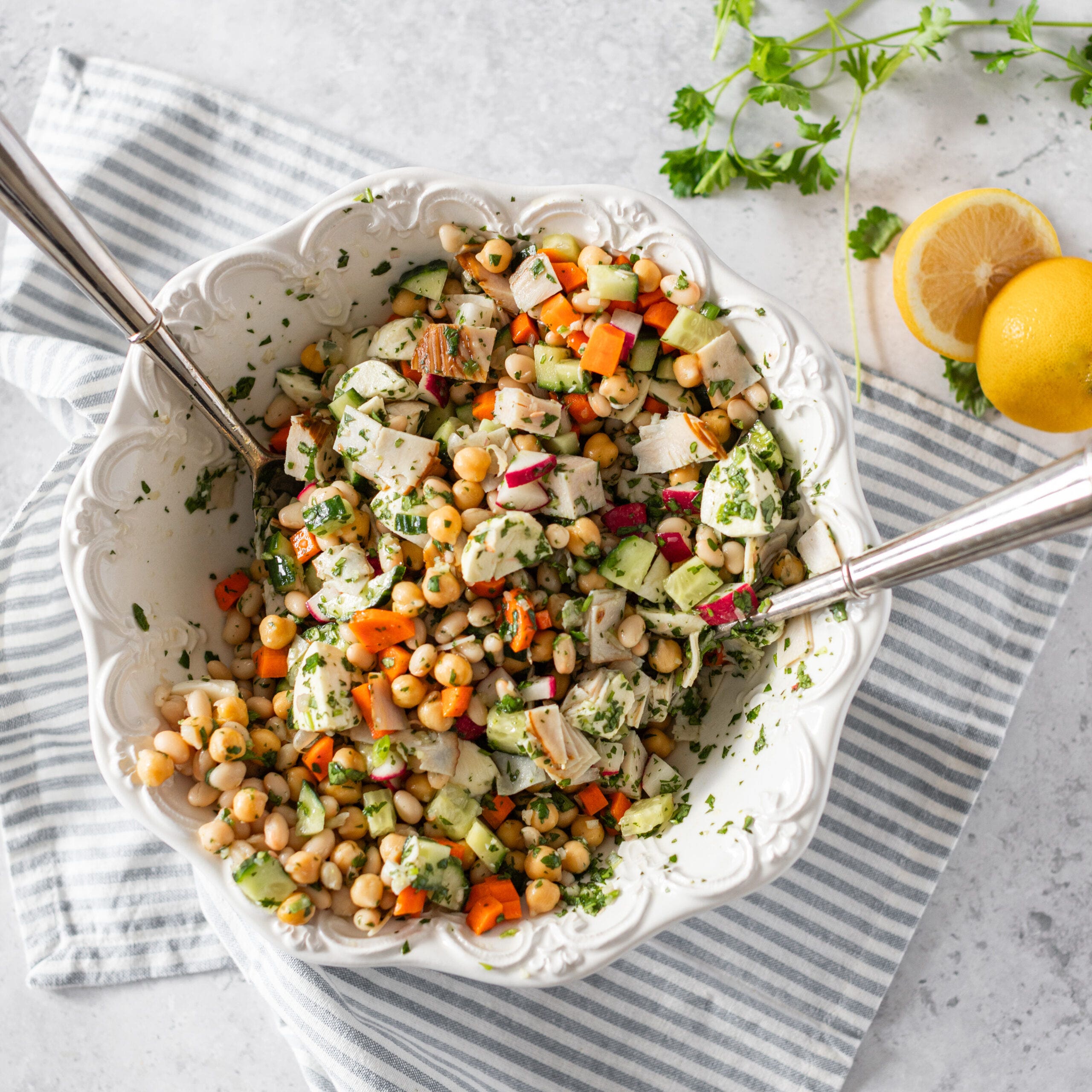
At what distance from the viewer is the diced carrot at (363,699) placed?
2.42 metres

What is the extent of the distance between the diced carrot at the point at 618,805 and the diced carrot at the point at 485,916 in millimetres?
397

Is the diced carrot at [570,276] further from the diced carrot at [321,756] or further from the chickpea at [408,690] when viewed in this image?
the diced carrot at [321,756]

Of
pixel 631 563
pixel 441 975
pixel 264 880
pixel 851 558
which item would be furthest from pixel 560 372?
pixel 441 975

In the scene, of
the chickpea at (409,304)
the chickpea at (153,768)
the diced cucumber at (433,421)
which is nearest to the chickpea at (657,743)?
the diced cucumber at (433,421)

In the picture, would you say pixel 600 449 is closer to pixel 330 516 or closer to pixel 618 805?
pixel 330 516

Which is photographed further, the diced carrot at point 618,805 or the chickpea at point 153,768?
the diced carrot at point 618,805

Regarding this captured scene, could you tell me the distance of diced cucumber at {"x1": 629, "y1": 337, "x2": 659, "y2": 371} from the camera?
8.29ft

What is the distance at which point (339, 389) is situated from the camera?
2.60m

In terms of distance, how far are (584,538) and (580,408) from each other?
0.36 metres

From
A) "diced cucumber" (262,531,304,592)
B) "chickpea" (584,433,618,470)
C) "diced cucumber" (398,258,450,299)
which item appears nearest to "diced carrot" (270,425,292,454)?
"diced cucumber" (262,531,304,592)

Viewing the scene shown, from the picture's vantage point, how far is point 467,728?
2.50 metres

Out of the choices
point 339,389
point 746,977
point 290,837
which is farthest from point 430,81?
point 746,977

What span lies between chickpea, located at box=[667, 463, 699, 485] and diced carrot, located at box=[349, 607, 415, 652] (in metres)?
0.79

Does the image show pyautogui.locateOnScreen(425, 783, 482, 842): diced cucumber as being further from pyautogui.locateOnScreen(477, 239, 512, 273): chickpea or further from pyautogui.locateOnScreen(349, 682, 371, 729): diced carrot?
pyautogui.locateOnScreen(477, 239, 512, 273): chickpea
